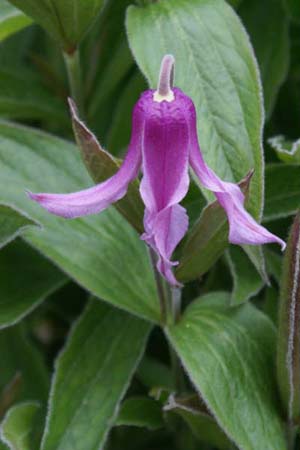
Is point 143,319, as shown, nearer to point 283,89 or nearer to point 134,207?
point 134,207

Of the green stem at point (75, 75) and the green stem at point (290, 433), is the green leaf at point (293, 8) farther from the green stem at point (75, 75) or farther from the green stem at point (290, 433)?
the green stem at point (290, 433)

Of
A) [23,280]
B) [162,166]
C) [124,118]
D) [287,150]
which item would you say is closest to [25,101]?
[124,118]

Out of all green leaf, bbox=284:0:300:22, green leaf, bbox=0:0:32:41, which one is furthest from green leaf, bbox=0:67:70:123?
green leaf, bbox=284:0:300:22

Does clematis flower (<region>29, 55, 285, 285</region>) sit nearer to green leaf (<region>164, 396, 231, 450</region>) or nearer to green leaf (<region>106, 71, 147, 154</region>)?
green leaf (<region>164, 396, 231, 450</region>)

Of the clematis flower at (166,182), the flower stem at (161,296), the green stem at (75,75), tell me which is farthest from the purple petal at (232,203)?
the green stem at (75,75)

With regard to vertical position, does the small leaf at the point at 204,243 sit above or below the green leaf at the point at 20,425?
above
